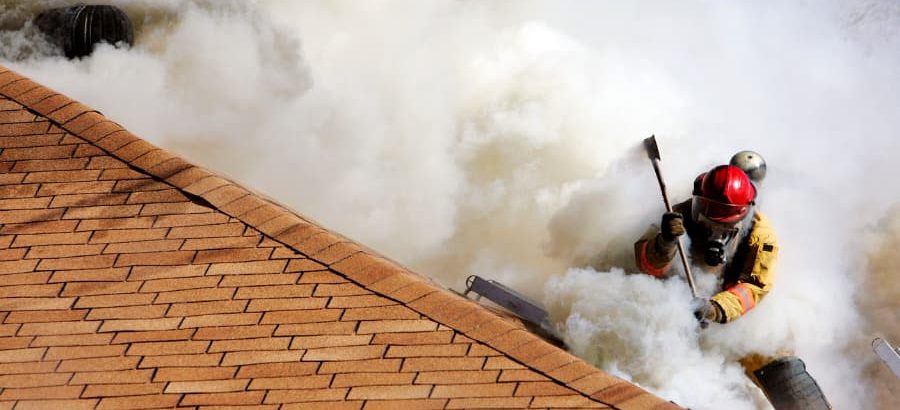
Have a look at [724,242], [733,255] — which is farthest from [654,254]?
[733,255]

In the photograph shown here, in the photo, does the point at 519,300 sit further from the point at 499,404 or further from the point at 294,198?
the point at 294,198

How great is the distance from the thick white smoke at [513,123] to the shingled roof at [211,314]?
154 inches

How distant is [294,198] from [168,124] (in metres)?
1.64

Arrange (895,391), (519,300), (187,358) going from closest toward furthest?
1. (187,358)
2. (519,300)
3. (895,391)

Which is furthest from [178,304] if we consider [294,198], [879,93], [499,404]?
[879,93]

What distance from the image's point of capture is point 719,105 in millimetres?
16266

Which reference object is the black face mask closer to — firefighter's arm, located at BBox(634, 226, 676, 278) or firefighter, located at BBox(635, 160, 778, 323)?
firefighter, located at BBox(635, 160, 778, 323)

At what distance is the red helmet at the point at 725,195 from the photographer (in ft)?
28.9

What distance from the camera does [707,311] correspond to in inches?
344

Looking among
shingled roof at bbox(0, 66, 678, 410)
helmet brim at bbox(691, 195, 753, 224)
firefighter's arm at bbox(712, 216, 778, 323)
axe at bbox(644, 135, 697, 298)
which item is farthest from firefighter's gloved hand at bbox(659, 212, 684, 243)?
shingled roof at bbox(0, 66, 678, 410)

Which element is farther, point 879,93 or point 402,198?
point 879,93

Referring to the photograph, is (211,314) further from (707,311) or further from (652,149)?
(652,149)

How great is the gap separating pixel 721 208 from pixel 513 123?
603 centimetres

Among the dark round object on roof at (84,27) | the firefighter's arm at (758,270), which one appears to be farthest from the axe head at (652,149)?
the dark round object on roof at (84,27)
